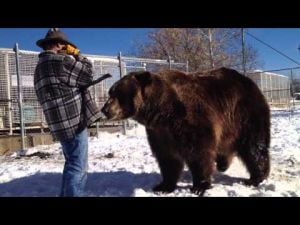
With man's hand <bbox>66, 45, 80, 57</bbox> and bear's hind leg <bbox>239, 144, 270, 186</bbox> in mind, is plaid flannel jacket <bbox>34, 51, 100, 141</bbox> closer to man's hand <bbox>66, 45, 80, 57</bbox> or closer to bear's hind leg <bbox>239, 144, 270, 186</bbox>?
man's hand <bbox>66, 45, 80, 57</bbox>

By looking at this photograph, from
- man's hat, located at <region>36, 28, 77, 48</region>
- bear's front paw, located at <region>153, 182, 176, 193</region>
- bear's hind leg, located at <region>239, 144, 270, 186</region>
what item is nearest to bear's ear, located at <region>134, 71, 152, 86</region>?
man's hat, located at <region>36, 28, 77, 48</region>

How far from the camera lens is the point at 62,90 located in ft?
12.9

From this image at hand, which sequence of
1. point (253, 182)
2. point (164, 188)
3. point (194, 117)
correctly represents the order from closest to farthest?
point (194, 117) < point (164, 188) < point (253, 182)

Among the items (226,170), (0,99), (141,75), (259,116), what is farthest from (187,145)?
(0,99)

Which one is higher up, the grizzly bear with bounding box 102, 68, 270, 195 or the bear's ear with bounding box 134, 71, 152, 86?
the bear's ear with bounding box 134, 71, 152, 86

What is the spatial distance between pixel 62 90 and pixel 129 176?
1.92 meters

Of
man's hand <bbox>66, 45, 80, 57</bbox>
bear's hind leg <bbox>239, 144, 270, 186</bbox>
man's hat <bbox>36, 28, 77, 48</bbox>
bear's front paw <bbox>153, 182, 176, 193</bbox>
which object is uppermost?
man's hat <bbox>36, 28, 77, 48</bbox>

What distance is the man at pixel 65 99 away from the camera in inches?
154

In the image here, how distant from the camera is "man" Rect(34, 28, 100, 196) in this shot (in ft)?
12.8

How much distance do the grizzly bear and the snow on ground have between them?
0.25 meters

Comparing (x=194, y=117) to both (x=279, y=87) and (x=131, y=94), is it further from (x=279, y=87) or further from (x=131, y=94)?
(x=279, y=87)

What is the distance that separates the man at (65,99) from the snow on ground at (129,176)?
0.66 metres

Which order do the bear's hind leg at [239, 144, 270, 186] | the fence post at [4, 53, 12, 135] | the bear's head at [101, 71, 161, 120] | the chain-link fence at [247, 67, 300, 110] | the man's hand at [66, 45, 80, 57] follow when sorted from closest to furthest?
the man's hand at [66, 45, 80, 57]
the bear's head at [101, 71, 161, 120]
the bear's hind leg at [239, 144, 270, 186]
the fence post at [4, 53, 12, 135]
the chain-link fence at [247, 67, 300, 110]

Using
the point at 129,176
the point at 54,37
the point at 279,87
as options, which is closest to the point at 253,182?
the point at 129,176
